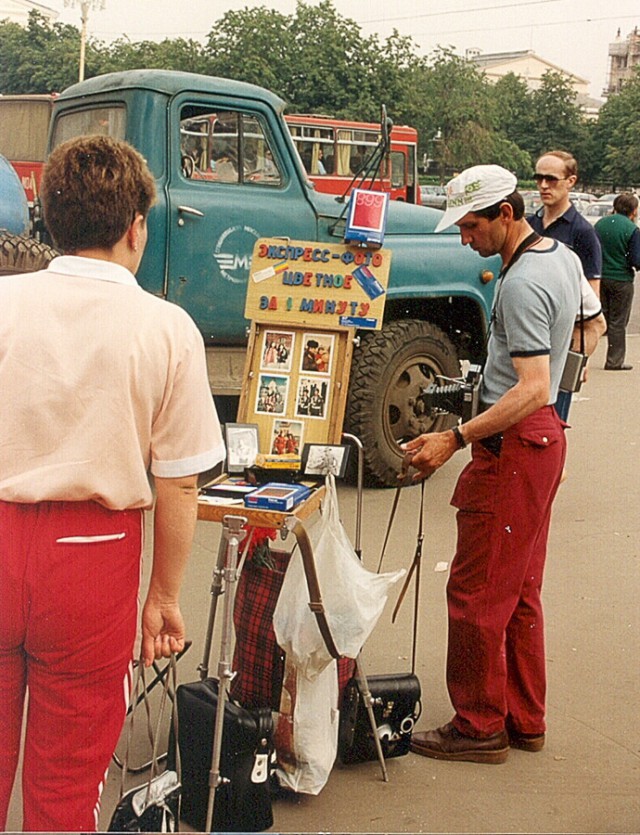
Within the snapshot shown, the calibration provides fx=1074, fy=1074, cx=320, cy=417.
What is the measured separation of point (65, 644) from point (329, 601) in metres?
1.14

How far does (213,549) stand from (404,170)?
14.6 meters

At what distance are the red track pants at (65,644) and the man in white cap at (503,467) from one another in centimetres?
134

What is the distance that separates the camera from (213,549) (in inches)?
218

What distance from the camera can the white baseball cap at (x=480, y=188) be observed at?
3.24 m

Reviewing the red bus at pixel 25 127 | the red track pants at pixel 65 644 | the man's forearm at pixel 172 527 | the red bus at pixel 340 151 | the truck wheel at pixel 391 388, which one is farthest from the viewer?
the red bus at pixel 340 151

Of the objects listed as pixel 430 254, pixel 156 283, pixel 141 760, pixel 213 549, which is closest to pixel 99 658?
pixel 141 760

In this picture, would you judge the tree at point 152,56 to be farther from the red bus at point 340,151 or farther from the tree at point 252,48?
the red bus at point 340,151

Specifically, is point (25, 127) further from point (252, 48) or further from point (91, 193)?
point (252, 48)

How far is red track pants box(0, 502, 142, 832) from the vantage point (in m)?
2.11

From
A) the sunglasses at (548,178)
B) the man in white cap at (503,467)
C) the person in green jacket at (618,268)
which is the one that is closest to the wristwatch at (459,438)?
the man in white cap at (503,467)

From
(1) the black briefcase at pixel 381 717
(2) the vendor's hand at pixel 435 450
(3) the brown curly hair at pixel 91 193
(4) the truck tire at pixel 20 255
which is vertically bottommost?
(1) the black briefcase at pixel 381 717

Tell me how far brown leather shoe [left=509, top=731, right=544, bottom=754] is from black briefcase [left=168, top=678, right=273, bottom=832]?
0.97 m

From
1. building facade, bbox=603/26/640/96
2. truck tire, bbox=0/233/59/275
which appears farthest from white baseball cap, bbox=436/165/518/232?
building facade, bbox=603/26/640/96

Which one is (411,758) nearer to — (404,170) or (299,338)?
(299,338)
